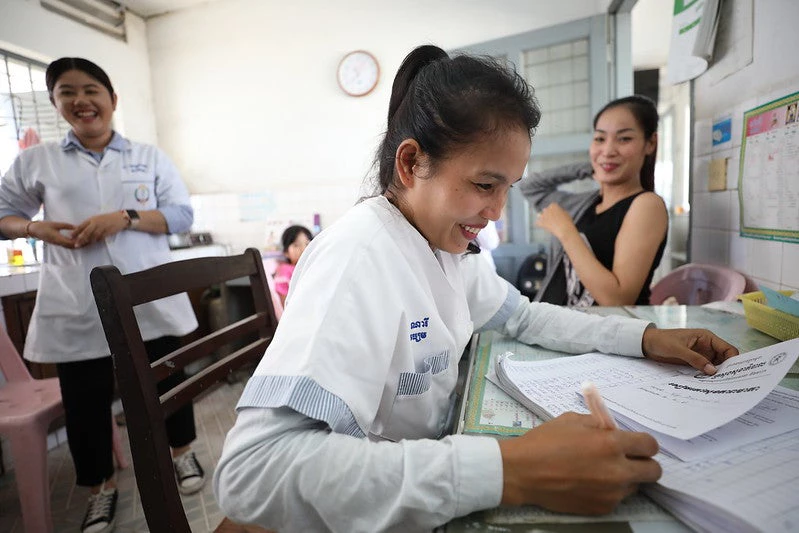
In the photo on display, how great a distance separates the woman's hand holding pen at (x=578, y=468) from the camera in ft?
1.33

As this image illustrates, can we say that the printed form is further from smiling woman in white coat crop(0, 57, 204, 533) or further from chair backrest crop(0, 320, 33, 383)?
chair backrest crop(0, 320, 33, 383)

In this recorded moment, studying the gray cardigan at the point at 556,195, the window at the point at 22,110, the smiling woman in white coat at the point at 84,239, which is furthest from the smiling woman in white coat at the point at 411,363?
the window at the point at 22,110

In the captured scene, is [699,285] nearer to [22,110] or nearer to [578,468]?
[578,468]

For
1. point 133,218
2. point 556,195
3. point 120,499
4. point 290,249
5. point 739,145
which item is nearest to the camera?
point 739,145

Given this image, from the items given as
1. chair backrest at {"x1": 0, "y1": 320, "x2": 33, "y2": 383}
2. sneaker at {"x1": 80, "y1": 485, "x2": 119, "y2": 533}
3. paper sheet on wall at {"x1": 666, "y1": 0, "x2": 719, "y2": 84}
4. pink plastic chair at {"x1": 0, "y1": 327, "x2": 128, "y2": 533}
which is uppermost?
paper sheet on wall at {"x1": 666, "y1": 0, "x2": 719, "y2": 84}

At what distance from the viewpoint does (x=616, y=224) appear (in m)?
1.49

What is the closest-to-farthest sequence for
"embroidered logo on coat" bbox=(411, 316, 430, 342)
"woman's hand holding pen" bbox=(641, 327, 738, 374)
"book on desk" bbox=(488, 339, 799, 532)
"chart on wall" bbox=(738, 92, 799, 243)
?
"book on desk" bbox=(488, 339, 799, 532), "embroidered logo on coat" bbox=(411, 316, 430, 342), "woman's hand holding pen" bbox=(641, 327, 738, 374), "chart on wall" bbox=(738, 92, 799, 243)

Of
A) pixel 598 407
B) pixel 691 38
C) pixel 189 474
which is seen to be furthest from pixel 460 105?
pixel 189 474

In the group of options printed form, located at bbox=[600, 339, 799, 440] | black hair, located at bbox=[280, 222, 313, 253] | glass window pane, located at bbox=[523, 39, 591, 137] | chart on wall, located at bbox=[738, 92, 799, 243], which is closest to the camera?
printed form, located at bbox=[600, 339, 799, 440]

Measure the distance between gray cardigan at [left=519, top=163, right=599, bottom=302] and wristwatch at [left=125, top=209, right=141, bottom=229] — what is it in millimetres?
1552

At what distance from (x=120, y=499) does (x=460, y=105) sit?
2.02m

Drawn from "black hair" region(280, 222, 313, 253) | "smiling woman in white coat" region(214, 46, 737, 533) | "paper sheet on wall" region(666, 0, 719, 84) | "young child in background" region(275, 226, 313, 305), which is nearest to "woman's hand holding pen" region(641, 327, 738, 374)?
"smiling woman in white coat" region(214, 46, 737, 533)

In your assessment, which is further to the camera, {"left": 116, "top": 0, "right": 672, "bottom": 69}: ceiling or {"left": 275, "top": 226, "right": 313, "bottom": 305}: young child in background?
{"left": 116, "top": 0, "right": 672, "bottom": 69}: ceiling

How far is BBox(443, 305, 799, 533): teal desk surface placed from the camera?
1.31 feet
